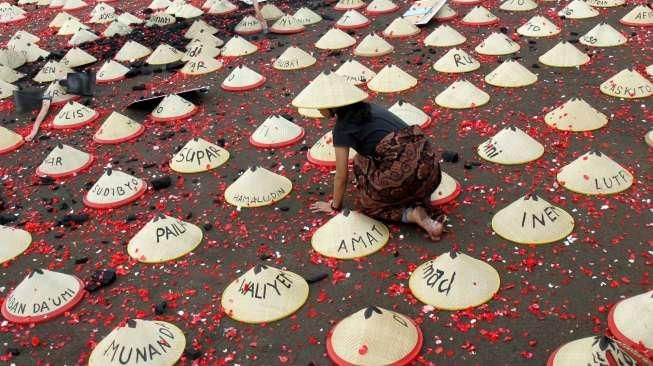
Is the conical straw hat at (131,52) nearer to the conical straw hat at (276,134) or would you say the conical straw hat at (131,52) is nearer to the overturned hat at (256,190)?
the conical straw hat at (276,134)

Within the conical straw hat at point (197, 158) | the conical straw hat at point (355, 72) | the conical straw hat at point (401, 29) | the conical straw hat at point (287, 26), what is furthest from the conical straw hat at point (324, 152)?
the conical straw hat at point (287, 26)

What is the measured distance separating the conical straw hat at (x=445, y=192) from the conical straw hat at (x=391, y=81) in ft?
8.29

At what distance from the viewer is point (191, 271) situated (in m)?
4.71

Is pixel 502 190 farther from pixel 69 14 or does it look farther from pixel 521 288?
pixel 69 14

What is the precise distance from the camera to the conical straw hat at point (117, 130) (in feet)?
23.3

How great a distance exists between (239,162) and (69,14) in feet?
31.6

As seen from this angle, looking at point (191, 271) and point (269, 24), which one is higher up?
point (191, 271)

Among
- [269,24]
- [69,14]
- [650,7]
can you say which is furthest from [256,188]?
[69,14]

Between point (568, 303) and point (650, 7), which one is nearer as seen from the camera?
point (568, 303)

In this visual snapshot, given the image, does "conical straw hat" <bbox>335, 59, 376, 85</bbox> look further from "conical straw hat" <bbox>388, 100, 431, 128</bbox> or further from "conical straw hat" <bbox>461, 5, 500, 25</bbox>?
"conical straw hat" <bbox>461, 5, 500, 25</bbox>

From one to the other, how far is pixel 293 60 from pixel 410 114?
111 inches

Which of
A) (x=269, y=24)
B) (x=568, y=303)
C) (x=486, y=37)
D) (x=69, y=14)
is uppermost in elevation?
(x=568, y=303)

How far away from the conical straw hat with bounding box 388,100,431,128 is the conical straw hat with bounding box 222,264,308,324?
268cm

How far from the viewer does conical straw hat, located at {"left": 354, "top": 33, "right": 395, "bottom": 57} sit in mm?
8844
